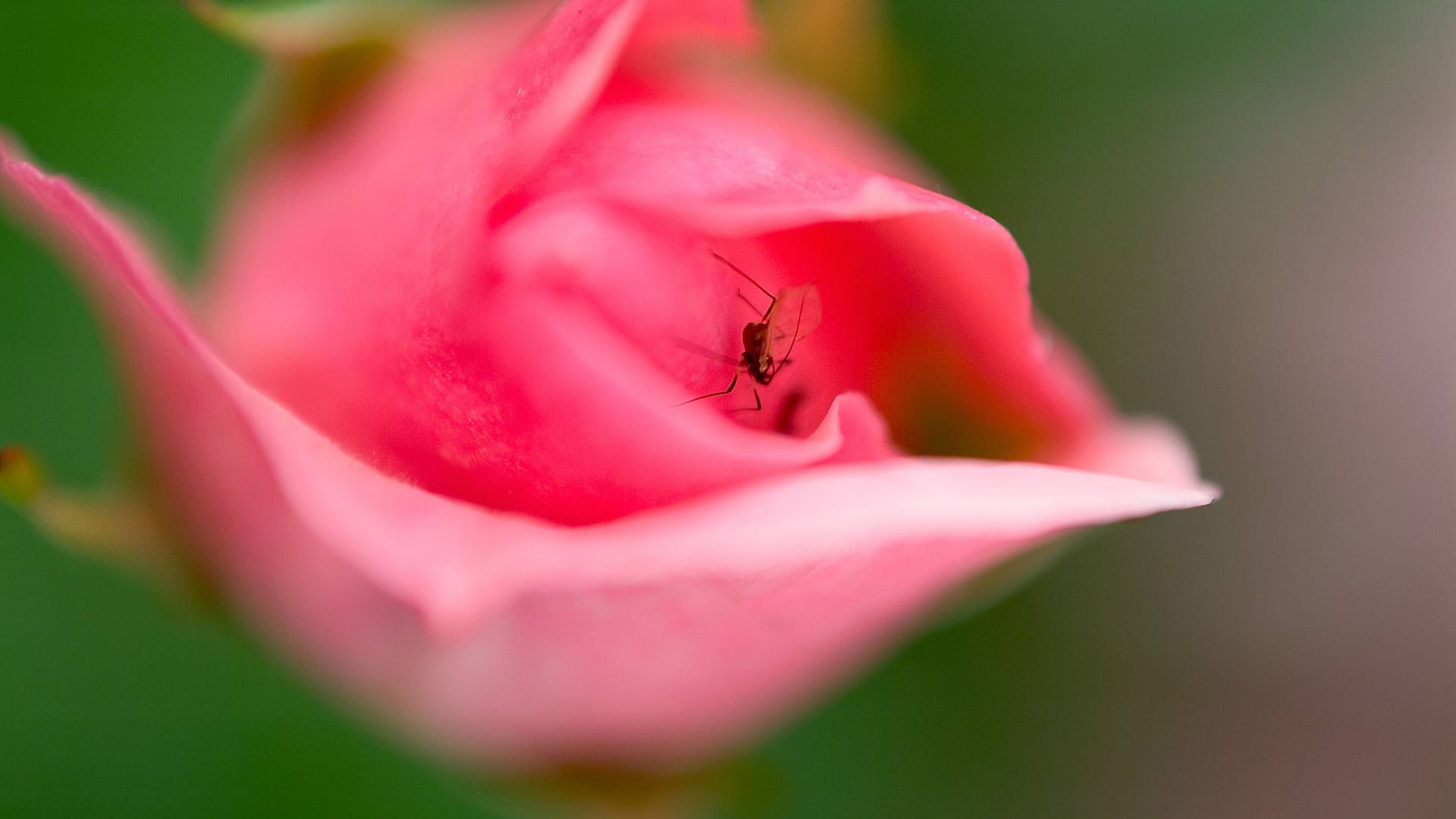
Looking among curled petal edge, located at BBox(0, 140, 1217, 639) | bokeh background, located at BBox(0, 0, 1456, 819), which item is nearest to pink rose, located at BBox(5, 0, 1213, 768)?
curled petal edge, located at BBox(0, 140, 1217, 639)

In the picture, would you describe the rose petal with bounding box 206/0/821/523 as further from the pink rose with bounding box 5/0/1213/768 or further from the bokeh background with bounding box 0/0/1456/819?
the bokeh background with bounding box 0/0/1456/819

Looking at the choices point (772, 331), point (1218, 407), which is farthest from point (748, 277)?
point (1218, 407)

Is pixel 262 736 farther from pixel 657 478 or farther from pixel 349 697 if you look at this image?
pixel 657 478

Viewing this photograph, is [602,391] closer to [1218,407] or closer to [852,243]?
[852,243]

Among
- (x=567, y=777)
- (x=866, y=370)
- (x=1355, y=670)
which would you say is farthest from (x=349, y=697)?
(x=1355, y=670)

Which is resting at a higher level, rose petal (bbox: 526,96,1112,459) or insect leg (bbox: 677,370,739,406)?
rose petal (bbox: 526,96,1112,459)

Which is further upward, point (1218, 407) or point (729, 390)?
point (1218, 407)

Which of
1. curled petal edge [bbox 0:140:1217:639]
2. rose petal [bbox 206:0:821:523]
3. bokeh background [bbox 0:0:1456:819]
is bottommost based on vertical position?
curled petal edge [bbox 0:140:1217:639]

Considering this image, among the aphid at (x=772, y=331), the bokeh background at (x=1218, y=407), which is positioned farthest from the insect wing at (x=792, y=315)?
the bokeh background at (x=1218, y=407)
